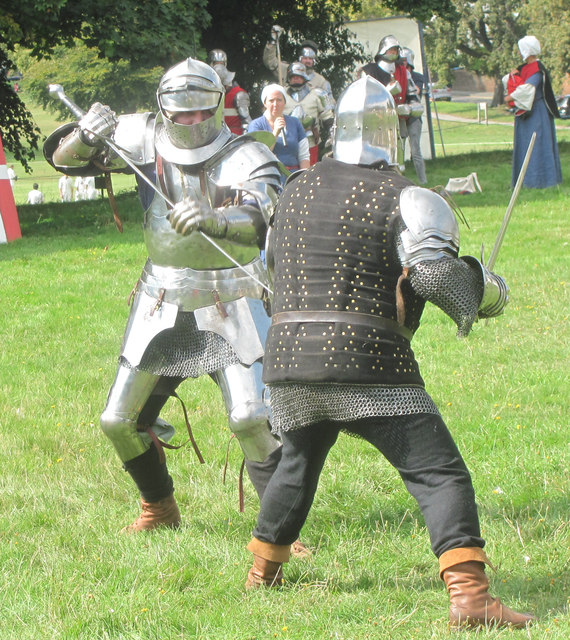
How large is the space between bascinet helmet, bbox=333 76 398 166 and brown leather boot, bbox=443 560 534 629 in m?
1.27

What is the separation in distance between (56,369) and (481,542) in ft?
13.4

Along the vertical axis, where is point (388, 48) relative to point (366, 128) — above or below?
below

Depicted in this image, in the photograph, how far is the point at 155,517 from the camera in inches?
157

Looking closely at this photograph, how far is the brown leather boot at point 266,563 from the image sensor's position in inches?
128

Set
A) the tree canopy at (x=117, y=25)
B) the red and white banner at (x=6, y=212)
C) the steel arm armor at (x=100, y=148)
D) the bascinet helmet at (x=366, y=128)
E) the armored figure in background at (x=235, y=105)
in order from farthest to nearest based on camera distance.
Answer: the armored figure in background at (x=235, y=105) → the tree canopy at (x=117, y=25) → the red and white banner at (x=6, y=212) → the steel arm armor at (x=100, y=148) → the bascinet helmet at (x=366, y=128)

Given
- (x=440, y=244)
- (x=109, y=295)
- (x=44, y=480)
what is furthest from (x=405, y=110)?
(x=440, y=244)

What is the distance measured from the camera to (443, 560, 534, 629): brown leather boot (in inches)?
112

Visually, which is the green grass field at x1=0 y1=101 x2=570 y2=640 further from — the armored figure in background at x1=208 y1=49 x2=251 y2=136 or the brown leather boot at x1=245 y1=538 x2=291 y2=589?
the armored figure in background at x1=208 y1=49 x2=251 y2=136

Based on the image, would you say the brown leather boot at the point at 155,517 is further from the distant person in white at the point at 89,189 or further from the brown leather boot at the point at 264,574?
the distant person in white at the point at 89,189

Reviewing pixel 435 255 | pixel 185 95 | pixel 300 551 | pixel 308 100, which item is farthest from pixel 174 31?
pixel 435 255

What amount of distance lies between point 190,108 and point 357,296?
3.79 ft

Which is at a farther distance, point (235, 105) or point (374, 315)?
point (235, 105)

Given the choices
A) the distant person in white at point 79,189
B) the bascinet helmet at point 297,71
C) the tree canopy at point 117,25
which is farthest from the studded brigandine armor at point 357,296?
the distant person in white at point 79,189

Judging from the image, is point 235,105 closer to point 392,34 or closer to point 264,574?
point 392,34
